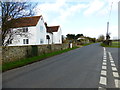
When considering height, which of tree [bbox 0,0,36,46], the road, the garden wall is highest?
tree [bbox 0,0,36,46]

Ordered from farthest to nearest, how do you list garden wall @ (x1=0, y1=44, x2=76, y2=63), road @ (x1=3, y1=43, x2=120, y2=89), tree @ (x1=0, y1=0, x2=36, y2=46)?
tree @ (x1=0, y1=0, x2=36, y2=46), garden wall @ (x1=0, y1=44, x2=76, y2=63), road @ (x1=3, y1=43, x2=120, y2=89)

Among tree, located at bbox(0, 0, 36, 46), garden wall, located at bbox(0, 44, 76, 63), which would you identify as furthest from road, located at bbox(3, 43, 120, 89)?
tree, located at bbox(0, 0, 36, 46)

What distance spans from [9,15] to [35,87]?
30.5 ft

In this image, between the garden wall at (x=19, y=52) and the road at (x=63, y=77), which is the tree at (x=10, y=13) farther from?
the road at (x=63, y=77)

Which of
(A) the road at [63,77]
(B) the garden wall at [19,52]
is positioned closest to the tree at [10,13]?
(B) the garden wall at [19,52]

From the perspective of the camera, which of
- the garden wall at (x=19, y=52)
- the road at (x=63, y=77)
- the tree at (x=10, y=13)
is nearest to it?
the road at (x=63, y=77)

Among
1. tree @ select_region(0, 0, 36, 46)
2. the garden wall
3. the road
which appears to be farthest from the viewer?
tree @ select_region(0, 0, 36, 46)

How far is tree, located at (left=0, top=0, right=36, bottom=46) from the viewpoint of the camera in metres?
10.5

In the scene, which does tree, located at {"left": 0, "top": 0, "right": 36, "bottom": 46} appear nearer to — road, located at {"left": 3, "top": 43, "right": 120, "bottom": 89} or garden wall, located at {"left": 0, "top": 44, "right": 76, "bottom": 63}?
garden wall, located at {"left": 0, "top": 44, "right": 76, "bottom": 63}

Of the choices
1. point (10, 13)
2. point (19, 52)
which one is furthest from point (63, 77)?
point (10, 13)

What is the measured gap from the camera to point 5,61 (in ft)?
29.5

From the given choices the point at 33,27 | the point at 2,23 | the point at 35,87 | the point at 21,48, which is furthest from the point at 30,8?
the point at 33,27

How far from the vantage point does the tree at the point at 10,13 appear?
10500mm

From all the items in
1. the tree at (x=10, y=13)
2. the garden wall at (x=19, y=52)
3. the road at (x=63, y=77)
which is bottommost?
the road at (x=63, y=77)
